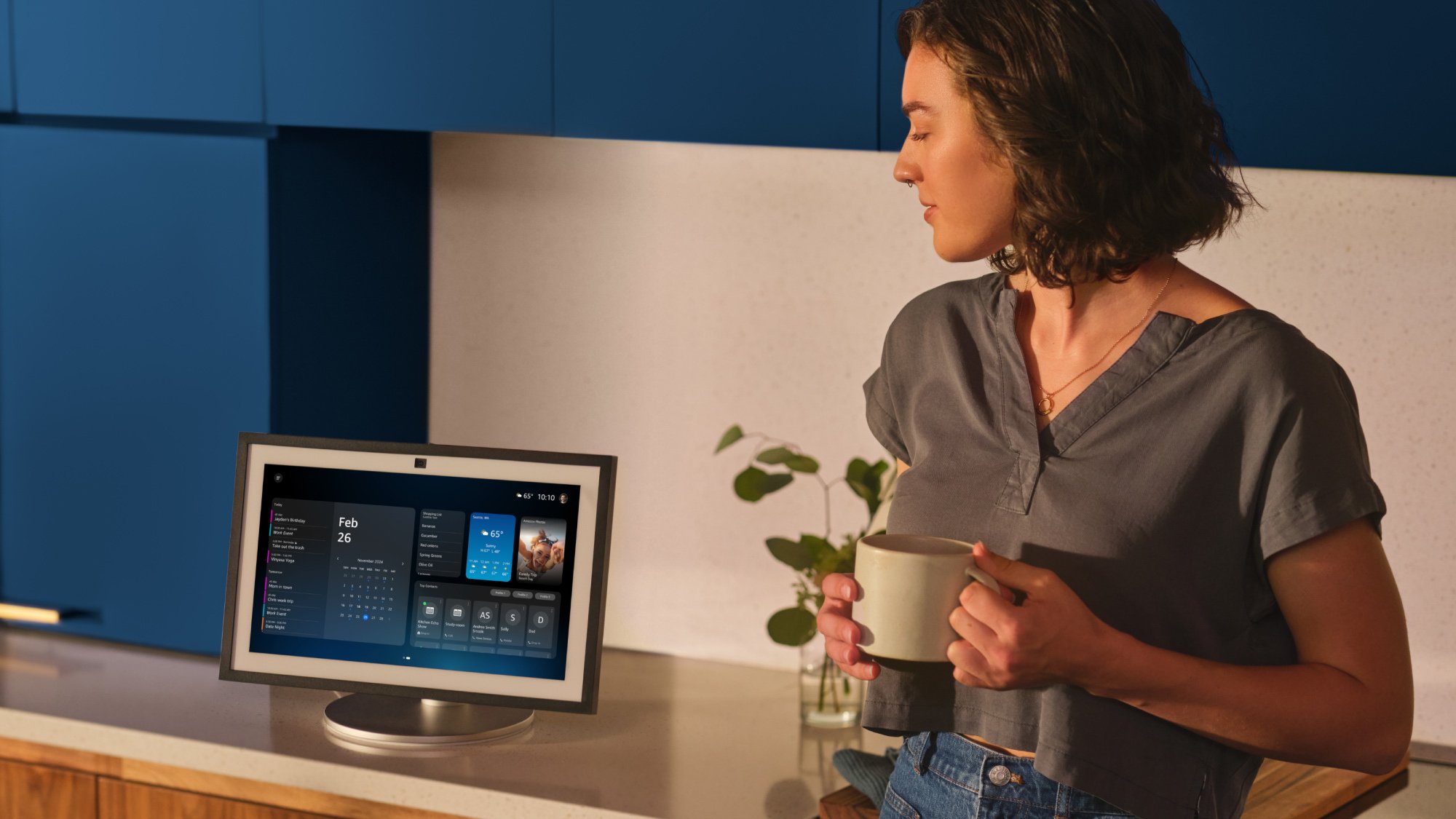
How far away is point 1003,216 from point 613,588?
4.30ft

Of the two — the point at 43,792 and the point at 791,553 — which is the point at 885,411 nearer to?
the point at 791,553

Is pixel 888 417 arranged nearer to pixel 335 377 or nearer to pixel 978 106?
pixel 978 106

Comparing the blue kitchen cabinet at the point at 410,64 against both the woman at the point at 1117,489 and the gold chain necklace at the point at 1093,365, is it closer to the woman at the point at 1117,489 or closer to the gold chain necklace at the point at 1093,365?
the woman at the point at 1117,489

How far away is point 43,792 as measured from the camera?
5.91ft

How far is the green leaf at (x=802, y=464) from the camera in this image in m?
1.85

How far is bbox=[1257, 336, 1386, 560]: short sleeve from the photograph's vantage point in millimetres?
907

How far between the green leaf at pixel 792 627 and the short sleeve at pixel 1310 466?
36.5 inches

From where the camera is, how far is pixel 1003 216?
40.9 inches

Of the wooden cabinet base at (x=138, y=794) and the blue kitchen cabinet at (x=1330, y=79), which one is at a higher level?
the blue kitchen cabinet at (x=1330, y=79)

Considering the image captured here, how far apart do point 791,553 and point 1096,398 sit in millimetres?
874

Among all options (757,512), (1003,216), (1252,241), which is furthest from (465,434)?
(1003,216)

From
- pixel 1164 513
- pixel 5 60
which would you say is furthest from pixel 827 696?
pixel 5 60

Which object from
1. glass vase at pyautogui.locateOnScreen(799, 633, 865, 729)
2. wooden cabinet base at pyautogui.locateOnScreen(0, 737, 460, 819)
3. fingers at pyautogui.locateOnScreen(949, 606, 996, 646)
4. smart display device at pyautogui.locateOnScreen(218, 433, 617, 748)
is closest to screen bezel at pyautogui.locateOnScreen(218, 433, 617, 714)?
smart display device at pyautogui.locateOnScreen(218, 433, 617, 748)

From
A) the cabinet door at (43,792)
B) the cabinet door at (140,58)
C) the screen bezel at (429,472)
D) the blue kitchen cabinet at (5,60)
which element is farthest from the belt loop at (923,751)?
the blue kitchen cabinet at (5,60)
